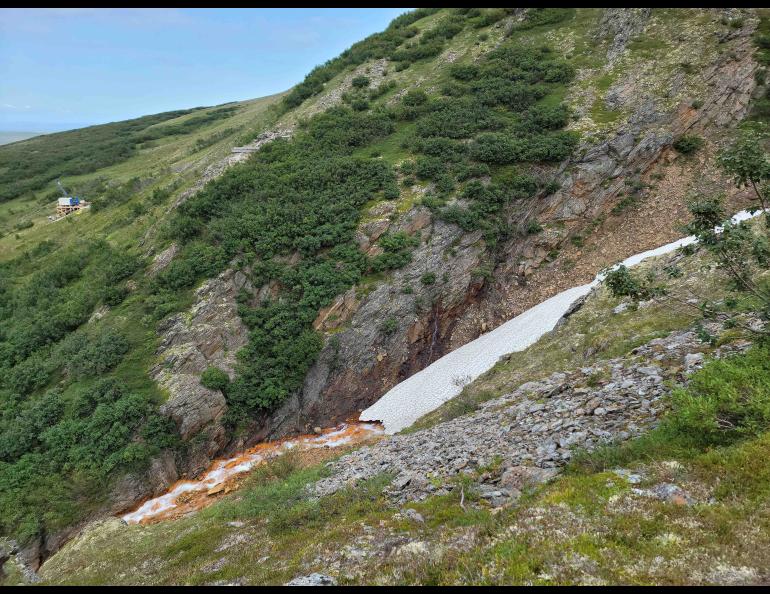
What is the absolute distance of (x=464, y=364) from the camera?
2734cm

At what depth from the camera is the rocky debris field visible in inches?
432

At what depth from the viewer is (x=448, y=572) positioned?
268 inches


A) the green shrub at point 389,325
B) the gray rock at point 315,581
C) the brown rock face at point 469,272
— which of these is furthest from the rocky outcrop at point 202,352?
the gray rock at point 315,581

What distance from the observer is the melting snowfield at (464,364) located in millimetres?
25219

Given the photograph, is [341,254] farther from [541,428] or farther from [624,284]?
[624,284]

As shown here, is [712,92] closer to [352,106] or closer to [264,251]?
[352,106]

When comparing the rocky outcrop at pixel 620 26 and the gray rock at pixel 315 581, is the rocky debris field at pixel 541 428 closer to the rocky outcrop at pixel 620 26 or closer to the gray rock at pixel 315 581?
the gray rock at pixel 315 581

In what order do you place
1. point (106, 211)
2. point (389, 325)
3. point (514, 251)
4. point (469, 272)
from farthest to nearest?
1. point (106, 211)
2. point (514, 251)
3. point (469, 272)
4. point (389, 325)

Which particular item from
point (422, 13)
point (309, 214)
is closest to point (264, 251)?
point (309, 214)

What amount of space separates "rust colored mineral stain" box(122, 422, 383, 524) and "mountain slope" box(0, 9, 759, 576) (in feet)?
2.89

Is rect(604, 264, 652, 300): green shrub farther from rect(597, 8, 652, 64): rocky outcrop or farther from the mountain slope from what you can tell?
rect(597, 8, 652, 64): rocky outcrop

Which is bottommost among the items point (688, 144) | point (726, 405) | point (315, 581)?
point (315, 581)

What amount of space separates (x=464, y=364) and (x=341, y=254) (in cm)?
1194

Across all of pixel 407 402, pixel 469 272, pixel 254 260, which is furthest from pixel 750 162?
pixel 254 260
